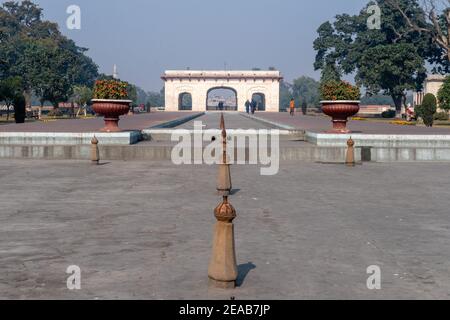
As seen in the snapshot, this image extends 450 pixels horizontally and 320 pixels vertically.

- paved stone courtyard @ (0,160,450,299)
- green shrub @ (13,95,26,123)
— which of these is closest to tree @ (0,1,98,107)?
A: green shrub @ (13,95,26,123)

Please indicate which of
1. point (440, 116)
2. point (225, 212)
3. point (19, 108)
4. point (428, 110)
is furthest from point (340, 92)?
point (440, 116)

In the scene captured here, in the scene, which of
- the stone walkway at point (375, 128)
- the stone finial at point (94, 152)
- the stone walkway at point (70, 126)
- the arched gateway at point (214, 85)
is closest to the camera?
the stone finial at point (94, 152)

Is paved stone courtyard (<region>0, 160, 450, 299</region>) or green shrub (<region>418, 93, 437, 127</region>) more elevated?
green shrub (<region>418, 93, 437, 127</region>)

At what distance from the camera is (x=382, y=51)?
5244 cm

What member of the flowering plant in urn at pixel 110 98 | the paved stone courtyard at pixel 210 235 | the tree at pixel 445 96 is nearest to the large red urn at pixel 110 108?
the flowering plant in urn at pixel 110 98

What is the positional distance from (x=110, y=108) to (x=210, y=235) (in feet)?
40.1

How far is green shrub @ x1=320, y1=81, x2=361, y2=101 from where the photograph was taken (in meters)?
19.3

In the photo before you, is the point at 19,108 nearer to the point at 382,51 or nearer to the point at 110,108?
the point at 110,108

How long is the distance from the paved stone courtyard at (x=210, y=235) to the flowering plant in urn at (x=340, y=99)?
6.28m

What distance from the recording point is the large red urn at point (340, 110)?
19.2 m

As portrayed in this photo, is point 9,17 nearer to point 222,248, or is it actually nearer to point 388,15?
point 388,15

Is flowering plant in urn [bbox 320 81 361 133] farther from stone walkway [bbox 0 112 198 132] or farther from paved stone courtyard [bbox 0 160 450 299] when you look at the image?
stone walkway [bbox 0 112 198 132]

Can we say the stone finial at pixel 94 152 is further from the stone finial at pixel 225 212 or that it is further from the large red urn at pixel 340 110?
the stone finial at pixel 225 212

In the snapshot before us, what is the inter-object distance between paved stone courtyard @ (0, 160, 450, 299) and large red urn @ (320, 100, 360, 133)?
6265mm
